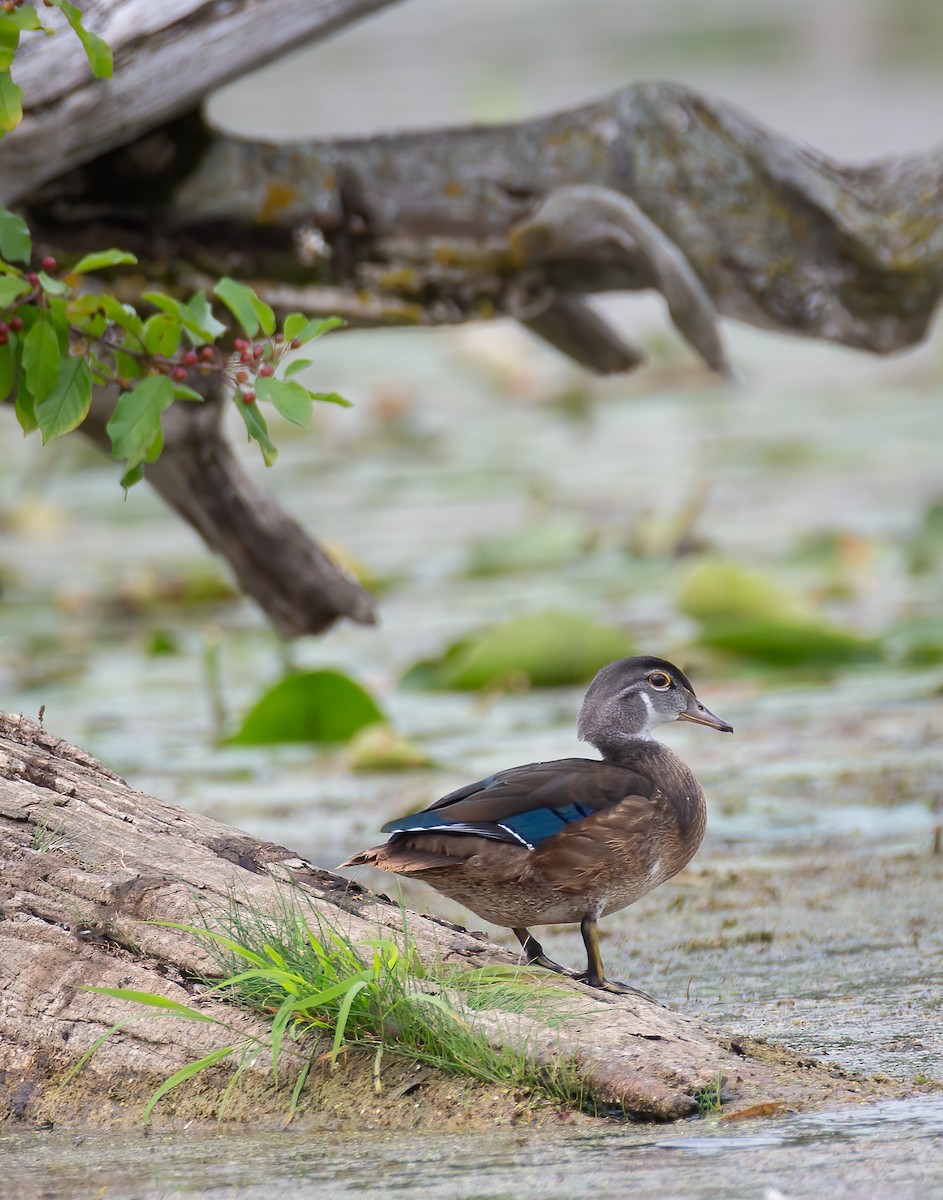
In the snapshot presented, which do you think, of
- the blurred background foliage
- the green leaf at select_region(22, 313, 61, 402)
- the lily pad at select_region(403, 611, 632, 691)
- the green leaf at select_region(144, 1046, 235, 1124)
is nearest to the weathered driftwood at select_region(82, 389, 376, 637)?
the blurred background foliage

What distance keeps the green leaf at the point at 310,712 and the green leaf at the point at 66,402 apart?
2.42 metres

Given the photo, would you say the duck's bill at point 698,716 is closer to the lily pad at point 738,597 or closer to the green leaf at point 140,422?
the green leaf at point 140,422

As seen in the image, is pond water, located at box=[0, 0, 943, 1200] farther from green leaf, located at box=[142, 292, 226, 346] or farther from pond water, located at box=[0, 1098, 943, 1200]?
green leaf, located at box=[142, 292, 226, 346]

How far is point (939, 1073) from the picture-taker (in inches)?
116

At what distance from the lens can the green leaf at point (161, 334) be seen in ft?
11.3

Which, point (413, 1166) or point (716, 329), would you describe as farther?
point (716, 329)

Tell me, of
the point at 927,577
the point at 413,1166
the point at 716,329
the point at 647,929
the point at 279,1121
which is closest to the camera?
the point at 413,1166

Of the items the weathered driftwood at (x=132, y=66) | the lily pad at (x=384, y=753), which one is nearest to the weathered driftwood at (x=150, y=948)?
the weathered driftwood at (x=132, y=66)

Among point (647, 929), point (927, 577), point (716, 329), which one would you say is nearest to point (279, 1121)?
point (647, 929)

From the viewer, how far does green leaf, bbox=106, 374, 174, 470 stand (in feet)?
10.9

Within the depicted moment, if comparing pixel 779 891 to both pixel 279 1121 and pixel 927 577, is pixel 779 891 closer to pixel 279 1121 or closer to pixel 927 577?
pixel 279 1121

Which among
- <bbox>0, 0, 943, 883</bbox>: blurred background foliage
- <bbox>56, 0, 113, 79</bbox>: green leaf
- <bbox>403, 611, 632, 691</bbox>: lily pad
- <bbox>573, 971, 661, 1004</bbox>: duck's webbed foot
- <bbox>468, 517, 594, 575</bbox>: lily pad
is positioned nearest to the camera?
<bbox>573, 971, 661, 1004</bbox>: duck's webbed foot

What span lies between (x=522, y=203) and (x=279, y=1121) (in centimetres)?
280

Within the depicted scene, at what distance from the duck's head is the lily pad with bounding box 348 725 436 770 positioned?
193 cm
